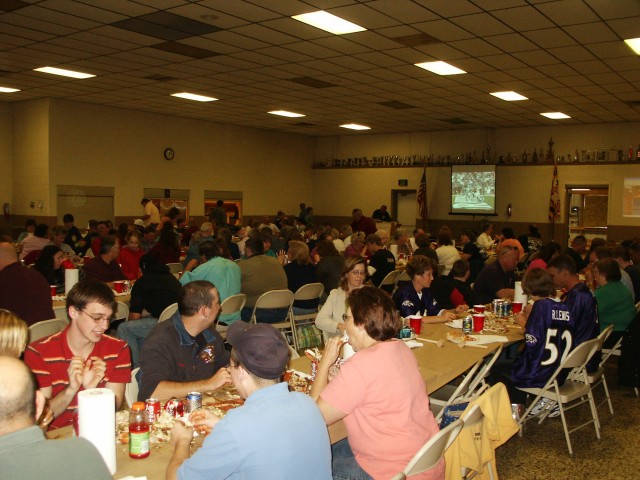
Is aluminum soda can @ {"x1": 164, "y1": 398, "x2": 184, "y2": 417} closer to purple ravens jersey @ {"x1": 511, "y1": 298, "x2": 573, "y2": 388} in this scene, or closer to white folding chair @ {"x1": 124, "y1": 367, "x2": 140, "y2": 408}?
white folding chair @ {"x1": 124, "y1": 367, "x2": 140, "y2": 408}

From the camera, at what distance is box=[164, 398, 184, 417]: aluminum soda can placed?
2749mm

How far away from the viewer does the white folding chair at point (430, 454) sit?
230cm

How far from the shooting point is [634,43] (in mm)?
7551

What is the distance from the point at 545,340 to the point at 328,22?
4473 millimetres

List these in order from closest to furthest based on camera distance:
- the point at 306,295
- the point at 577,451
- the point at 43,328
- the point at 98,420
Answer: the point at 98,420 < the point at 43,328 < the point at 577,451 < the point at 306,295

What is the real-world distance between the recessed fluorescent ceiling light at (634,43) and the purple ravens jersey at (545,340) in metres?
4.60

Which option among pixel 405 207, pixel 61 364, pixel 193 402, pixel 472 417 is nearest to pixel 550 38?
Result: pixel 472 417

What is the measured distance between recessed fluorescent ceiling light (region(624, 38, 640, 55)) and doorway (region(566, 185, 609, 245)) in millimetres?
7661

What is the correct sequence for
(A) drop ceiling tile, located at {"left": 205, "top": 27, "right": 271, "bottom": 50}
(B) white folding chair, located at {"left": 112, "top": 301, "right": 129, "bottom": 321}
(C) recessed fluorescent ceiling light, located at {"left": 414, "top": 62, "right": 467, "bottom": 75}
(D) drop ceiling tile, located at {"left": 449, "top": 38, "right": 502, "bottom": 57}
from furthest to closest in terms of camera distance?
(C) recessed fluorescent ceiling light, located at {"left": 414, "top": 62, "right": 467, "bottom": 75} → (D) drop ceiling tile, located at {"left": 449, "top": 38, "right": 502, "bottom": 57} → (A) drop ceiling tile, located at {"left": 205, "top": 27, "right": 271, "bottom": 50} → (B) white folding chair, located at {"left": 112, "top": 301, "right": 129, "bottom": 321}

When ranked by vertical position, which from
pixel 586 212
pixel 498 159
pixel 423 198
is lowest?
pixel 586 212

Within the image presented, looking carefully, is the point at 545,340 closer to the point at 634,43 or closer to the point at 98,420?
the point at 98,420

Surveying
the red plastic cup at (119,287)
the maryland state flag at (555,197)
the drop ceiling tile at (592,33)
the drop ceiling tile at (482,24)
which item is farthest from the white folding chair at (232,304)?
the maryland state flag at (555,197)

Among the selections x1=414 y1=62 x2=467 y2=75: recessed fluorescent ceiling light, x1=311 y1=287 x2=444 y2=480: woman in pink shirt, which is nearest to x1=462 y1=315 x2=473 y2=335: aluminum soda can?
x1=311 y1=287 x2=444 y2=480: woman in pink shirt

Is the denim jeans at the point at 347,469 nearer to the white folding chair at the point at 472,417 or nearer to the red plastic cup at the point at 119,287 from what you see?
the white folding chair at the point at 472,417
